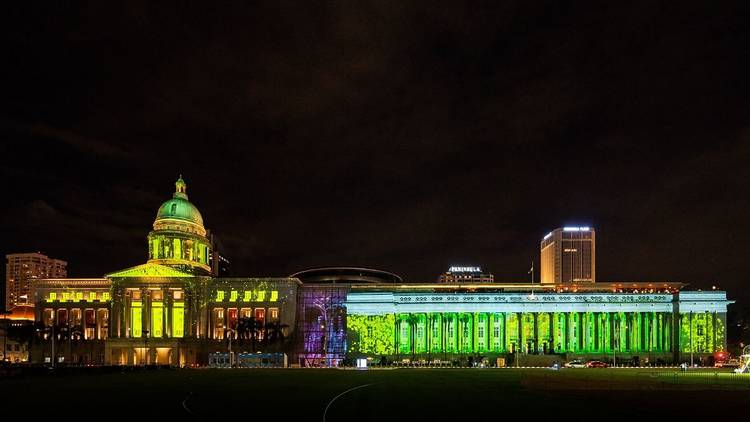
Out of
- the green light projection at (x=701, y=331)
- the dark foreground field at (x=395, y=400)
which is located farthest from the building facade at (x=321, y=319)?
the dark foreground field at (x=395, y=400)

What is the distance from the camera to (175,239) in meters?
166

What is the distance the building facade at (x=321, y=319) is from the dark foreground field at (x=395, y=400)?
87.3m

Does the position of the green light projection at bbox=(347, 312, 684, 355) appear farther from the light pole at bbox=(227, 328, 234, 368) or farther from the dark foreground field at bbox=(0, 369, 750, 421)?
the dark foreground field at bbox=(0, 369, 750, 421)

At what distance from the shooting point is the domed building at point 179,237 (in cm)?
16500

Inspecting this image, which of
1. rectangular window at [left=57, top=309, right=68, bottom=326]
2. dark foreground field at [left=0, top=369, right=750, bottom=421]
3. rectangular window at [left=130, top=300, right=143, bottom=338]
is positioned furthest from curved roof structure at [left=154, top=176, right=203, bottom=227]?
dark foreground field at [left=0, top=369, right=750, bottom=421]

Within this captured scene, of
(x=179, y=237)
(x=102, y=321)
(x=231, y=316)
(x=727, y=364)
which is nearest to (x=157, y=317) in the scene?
(x=231, y=316)

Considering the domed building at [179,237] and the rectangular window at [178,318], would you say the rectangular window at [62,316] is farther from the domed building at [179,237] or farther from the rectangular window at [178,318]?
the rectangular window at [178,318]

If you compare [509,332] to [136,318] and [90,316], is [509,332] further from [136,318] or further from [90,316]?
[90,316]

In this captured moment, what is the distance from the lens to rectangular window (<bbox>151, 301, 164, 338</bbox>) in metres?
158

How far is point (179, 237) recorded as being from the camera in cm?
16650

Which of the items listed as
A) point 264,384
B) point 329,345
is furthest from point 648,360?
point 264,384

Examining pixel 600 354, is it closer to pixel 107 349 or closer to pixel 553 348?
pixel 553 348

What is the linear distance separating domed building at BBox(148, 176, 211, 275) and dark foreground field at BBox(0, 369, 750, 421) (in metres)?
96.5

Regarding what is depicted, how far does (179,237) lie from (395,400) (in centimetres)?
12479
